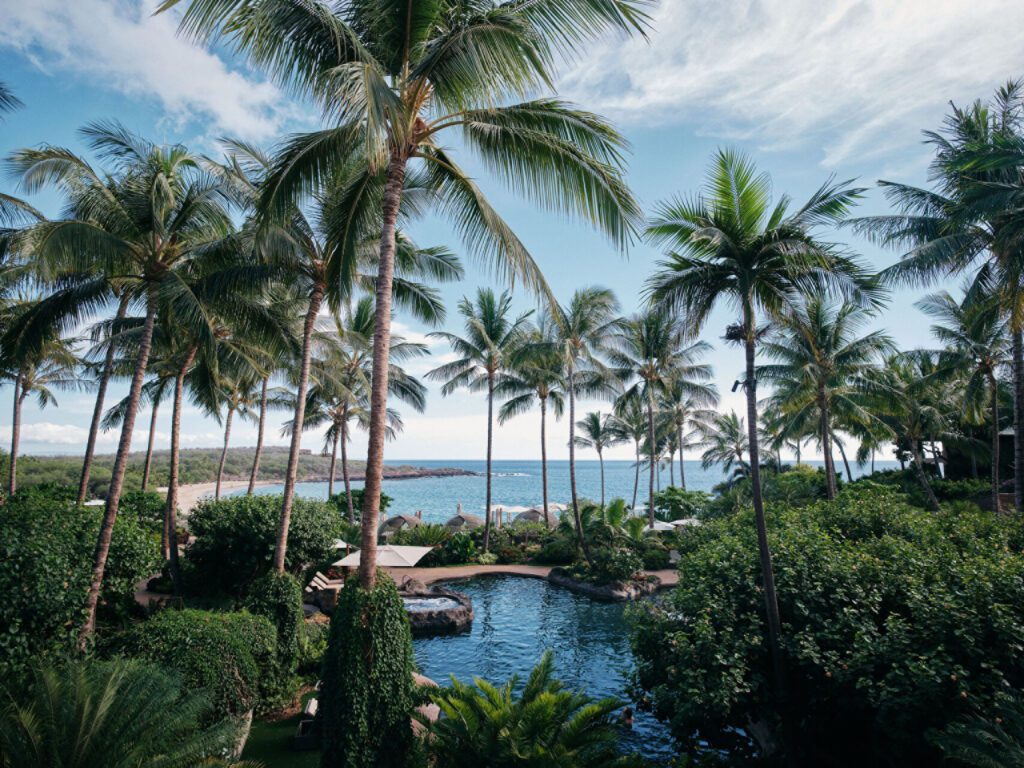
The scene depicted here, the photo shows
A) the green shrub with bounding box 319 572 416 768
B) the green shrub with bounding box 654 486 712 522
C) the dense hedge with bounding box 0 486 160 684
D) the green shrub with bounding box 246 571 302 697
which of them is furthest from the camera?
the green shrub with bounding box 654 486 712 522

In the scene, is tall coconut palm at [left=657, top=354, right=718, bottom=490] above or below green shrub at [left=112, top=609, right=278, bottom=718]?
above

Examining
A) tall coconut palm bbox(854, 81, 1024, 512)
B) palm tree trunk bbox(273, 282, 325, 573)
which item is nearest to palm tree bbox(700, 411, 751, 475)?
tall coconut palm bbox(854, 81, 1024, 512)

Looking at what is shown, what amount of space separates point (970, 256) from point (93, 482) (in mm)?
57997

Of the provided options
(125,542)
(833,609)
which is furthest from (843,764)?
(125,542)

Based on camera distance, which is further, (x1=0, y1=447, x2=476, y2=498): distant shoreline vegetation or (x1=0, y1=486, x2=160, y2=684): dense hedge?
(x1=0, y1=447, x2=476, y2=498): distant shoreline vegetation

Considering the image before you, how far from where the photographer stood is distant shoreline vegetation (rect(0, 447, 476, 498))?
45.8 meters

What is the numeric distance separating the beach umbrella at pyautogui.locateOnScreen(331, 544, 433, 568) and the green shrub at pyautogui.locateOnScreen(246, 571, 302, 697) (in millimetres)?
5842

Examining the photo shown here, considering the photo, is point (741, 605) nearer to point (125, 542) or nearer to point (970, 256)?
point (125, 542)

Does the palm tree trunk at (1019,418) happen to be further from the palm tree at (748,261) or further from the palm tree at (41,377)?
the palm tree at (41,377)

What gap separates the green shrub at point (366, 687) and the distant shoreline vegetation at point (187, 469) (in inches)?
1125

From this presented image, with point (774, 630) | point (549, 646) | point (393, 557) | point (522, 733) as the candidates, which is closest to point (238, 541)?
point (393, 557)

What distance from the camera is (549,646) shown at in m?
14.0

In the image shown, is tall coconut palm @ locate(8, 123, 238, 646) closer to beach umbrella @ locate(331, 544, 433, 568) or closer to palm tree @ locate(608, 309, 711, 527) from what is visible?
beach umbrella @ locate(331, 544, 433, 568)

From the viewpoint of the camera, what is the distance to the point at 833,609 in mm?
7844
